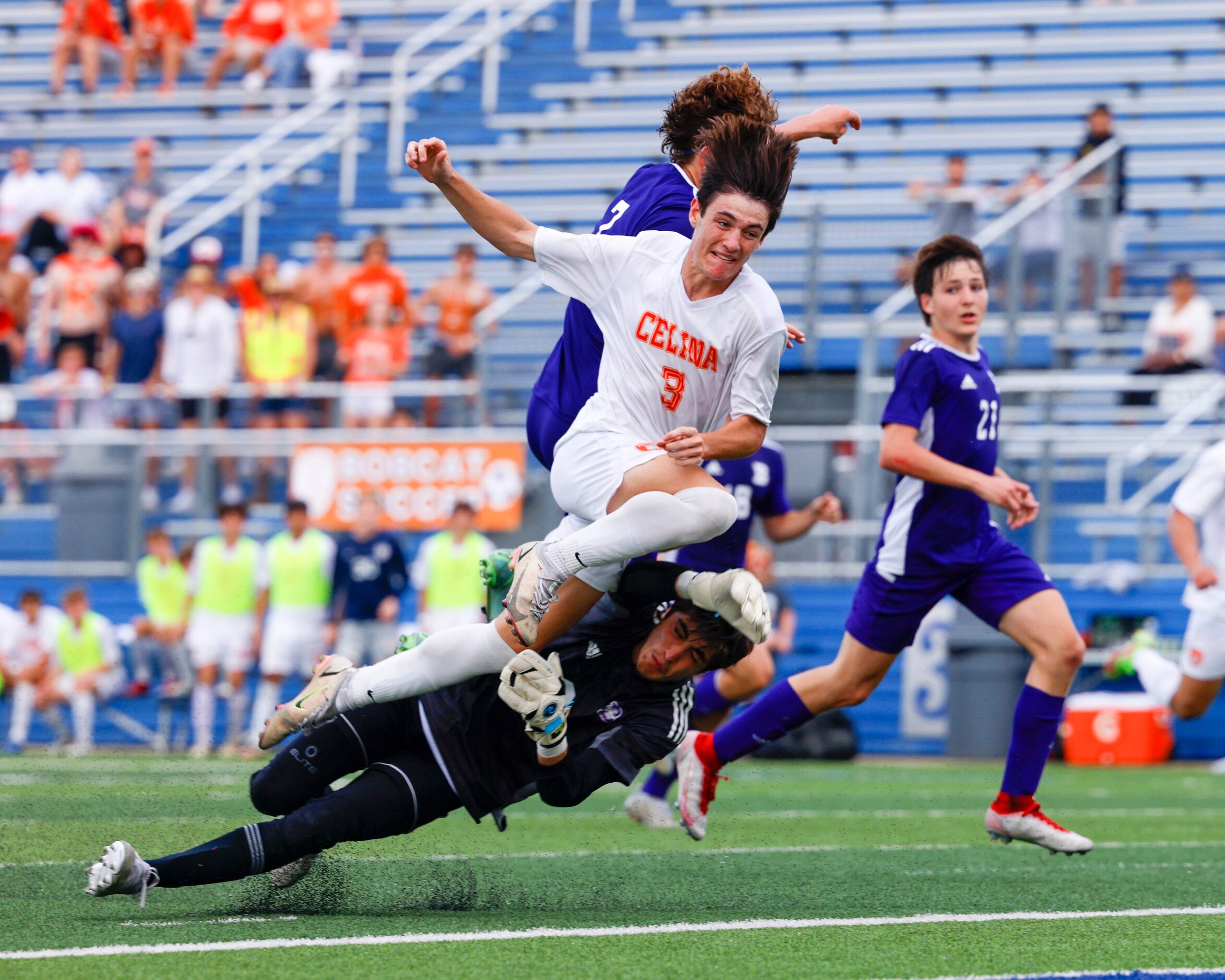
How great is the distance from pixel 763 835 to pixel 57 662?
8.36 metres

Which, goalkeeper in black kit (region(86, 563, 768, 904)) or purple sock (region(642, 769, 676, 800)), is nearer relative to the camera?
goalkeeper in black kit (region(86, 563, 768, 904))

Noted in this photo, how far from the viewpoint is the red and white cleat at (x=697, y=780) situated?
6164 millimetres

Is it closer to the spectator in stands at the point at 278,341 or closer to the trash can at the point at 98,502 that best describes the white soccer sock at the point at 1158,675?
the spectator in stands at the point at 278,341

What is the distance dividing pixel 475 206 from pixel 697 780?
2.30 metres

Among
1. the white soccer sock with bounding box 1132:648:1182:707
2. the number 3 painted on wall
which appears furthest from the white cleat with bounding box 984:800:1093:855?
the white soccer sock with bounding box 1132:648:1182:707

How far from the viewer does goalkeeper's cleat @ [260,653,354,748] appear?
4754mm

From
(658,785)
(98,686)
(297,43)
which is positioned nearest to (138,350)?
(98,686)

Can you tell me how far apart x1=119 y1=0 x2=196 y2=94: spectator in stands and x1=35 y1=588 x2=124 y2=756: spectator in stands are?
9.25 m

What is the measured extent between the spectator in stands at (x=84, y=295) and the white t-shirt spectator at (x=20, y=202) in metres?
2.19

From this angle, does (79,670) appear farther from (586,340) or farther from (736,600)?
(736,600)

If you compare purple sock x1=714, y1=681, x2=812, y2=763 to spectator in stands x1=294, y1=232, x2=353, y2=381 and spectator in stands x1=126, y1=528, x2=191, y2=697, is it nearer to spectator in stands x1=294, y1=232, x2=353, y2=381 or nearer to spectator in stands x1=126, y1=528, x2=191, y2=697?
spectator in stands x1=126, y1=528, x2=191, y2=697

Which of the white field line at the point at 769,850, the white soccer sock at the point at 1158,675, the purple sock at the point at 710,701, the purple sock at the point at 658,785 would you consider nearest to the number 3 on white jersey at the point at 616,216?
the white field line at the point at 769,850

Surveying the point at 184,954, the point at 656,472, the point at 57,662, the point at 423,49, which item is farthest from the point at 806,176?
the point at 184,954

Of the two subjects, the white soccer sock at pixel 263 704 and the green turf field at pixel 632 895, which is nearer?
the green turf field at pixel 632 895
